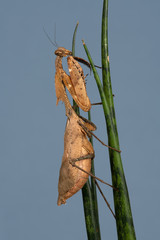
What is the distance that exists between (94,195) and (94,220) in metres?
0.12

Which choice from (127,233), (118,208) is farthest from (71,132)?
(127,233)

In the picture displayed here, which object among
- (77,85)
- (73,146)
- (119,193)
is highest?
(77,85)

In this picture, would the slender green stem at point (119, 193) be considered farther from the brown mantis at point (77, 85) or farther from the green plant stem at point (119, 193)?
the brown mantis at point (77, 85)

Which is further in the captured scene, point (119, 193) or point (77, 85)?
point (77, 85)

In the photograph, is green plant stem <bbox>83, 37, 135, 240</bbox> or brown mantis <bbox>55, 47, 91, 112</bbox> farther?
brown mantis <bbox>55, 47, 91, 112</bbox>

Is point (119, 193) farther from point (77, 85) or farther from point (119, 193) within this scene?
point (77, 85)

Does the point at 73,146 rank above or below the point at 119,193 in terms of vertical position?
above

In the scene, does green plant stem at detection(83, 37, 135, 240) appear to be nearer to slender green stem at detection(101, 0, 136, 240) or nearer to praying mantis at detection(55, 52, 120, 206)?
slender green stem at detection(101, 0, 136, 240)

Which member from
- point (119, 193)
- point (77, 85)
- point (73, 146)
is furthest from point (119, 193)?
point (77, 85)

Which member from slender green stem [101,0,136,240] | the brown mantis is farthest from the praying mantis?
slender green stem [101,0,136,240]

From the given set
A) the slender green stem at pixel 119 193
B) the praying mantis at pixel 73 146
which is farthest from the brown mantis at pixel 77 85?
the slender green stem at pixel 119 193

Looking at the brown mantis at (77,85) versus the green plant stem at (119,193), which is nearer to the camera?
the green plant stem at (119,193)

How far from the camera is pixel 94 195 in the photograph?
1767 mm

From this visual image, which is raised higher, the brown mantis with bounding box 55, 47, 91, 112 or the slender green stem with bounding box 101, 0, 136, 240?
the brown mantis with bounding box 55, 47, 91, 112
